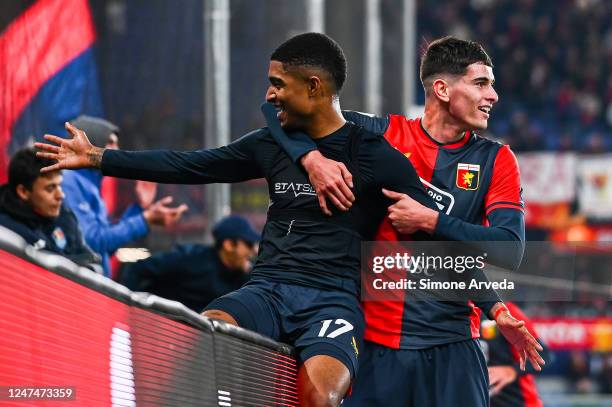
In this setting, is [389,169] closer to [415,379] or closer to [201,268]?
[415,379]

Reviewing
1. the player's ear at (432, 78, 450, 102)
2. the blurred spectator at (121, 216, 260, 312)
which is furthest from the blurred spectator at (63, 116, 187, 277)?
the player's ear at (432, 78, 450, 102)

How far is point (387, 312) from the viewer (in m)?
4.29

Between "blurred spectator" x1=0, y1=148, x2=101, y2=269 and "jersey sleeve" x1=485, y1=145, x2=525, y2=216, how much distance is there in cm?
192

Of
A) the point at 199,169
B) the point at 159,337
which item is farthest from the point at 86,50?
the point at 159,337

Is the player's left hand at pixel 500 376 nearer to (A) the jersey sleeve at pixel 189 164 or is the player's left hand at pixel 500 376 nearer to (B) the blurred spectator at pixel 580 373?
(A) the jersey sleeve at pixel 189 164

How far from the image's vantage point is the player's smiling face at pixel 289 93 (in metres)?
3.95

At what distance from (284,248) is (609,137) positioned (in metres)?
19.0

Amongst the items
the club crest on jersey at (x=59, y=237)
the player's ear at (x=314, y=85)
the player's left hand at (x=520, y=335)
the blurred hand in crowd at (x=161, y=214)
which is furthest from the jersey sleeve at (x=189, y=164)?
the blurred hand in crowd at (x=161, y=214)

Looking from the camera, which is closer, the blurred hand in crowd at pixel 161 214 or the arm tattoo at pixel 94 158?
the arm tattoo at pixel 94 158

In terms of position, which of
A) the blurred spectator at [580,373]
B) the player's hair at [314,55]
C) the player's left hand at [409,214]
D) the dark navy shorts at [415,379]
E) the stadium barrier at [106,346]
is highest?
the player's hair at [314,55]

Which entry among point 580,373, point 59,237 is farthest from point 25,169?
point 580,373

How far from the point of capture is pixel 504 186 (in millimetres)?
4234

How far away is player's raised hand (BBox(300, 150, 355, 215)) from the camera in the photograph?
379 centimetres

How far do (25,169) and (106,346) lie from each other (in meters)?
2.81
